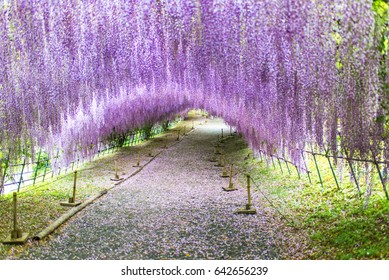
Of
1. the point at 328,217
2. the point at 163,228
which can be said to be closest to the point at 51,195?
the point at 163,228

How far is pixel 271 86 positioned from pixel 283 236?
9.02 ft

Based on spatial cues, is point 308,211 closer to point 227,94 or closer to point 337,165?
point 337,165

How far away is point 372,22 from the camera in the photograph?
3.83 m

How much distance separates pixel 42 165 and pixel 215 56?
9759mm

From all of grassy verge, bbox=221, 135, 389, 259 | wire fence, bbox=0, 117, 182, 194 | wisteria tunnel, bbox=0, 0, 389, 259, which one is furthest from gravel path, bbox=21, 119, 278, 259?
wire fence, bbox=0, 117, 182, 194

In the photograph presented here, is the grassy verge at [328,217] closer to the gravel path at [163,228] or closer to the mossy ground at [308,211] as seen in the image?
the mossy ground at [308,211]

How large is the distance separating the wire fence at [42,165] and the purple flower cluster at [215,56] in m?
1.13

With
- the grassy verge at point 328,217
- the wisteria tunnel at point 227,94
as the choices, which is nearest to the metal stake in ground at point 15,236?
the wisteria tunnel at point 227,94

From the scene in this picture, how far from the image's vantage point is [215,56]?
6055 millimetres

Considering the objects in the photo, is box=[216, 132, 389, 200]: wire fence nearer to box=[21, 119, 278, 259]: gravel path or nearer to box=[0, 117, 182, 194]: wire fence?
box=[21, 119, 278, 259]: gravel path

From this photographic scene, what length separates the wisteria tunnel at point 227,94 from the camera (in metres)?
4.38

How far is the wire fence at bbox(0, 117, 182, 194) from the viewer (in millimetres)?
9000
